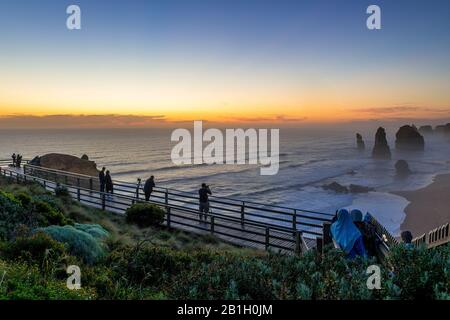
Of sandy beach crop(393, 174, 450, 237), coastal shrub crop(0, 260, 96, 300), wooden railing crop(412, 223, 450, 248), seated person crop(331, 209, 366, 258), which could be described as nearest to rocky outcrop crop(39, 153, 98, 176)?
sandy beach crop(393, 174, 450, 237)

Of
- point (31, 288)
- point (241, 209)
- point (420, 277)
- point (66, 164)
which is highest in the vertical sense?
point (420, 277)

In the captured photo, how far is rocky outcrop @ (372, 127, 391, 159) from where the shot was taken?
10688 cm

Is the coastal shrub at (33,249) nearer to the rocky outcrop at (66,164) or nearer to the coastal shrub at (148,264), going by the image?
the coastal shrub at (148,264)

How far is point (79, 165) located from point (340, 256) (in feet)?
111

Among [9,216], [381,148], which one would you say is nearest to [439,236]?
[9,216]

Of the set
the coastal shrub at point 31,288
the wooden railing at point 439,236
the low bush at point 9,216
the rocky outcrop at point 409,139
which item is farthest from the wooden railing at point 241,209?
the rocky outcrop at point 409,139

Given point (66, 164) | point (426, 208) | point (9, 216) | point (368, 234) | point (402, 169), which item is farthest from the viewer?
point (402, 169)

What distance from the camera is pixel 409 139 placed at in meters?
126

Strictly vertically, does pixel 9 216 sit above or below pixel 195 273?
below

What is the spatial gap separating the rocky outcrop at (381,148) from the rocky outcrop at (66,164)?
88567 millimetres

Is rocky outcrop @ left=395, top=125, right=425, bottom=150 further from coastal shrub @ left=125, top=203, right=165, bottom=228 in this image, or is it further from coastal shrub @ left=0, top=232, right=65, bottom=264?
coastal shrub @ left=0, top=232, right=65, bottom=264

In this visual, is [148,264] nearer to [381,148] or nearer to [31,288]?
[31,288]

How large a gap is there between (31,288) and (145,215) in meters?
8.77

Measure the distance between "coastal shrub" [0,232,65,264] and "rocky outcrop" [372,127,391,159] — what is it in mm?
108284
